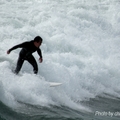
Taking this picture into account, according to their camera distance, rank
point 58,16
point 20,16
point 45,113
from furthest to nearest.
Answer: point 58,16
point 20,16
point 45,113

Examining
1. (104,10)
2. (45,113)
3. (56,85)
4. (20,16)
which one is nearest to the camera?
(45,113)

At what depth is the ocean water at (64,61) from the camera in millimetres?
7719

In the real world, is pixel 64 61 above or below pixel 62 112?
above

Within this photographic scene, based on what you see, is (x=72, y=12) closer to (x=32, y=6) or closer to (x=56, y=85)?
(x=32, y=6)

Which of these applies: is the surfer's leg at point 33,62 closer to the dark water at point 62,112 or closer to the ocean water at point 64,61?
the ocean water at point 64,61

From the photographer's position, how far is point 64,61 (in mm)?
13055

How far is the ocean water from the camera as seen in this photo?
304 inches

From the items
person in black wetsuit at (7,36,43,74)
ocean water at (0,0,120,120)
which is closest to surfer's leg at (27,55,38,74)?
person in black wetsuit at (7,36,43,74)

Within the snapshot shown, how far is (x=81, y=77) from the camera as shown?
12070mm

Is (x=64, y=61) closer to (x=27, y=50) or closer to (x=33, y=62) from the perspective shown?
(x=33, y=62)

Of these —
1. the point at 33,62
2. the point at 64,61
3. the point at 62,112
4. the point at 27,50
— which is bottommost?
the point at 62,112

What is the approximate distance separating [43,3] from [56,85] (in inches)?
580

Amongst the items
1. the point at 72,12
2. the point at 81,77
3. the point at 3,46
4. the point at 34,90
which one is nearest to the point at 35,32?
the point at 3,46

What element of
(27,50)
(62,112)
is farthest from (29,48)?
(62,112)
